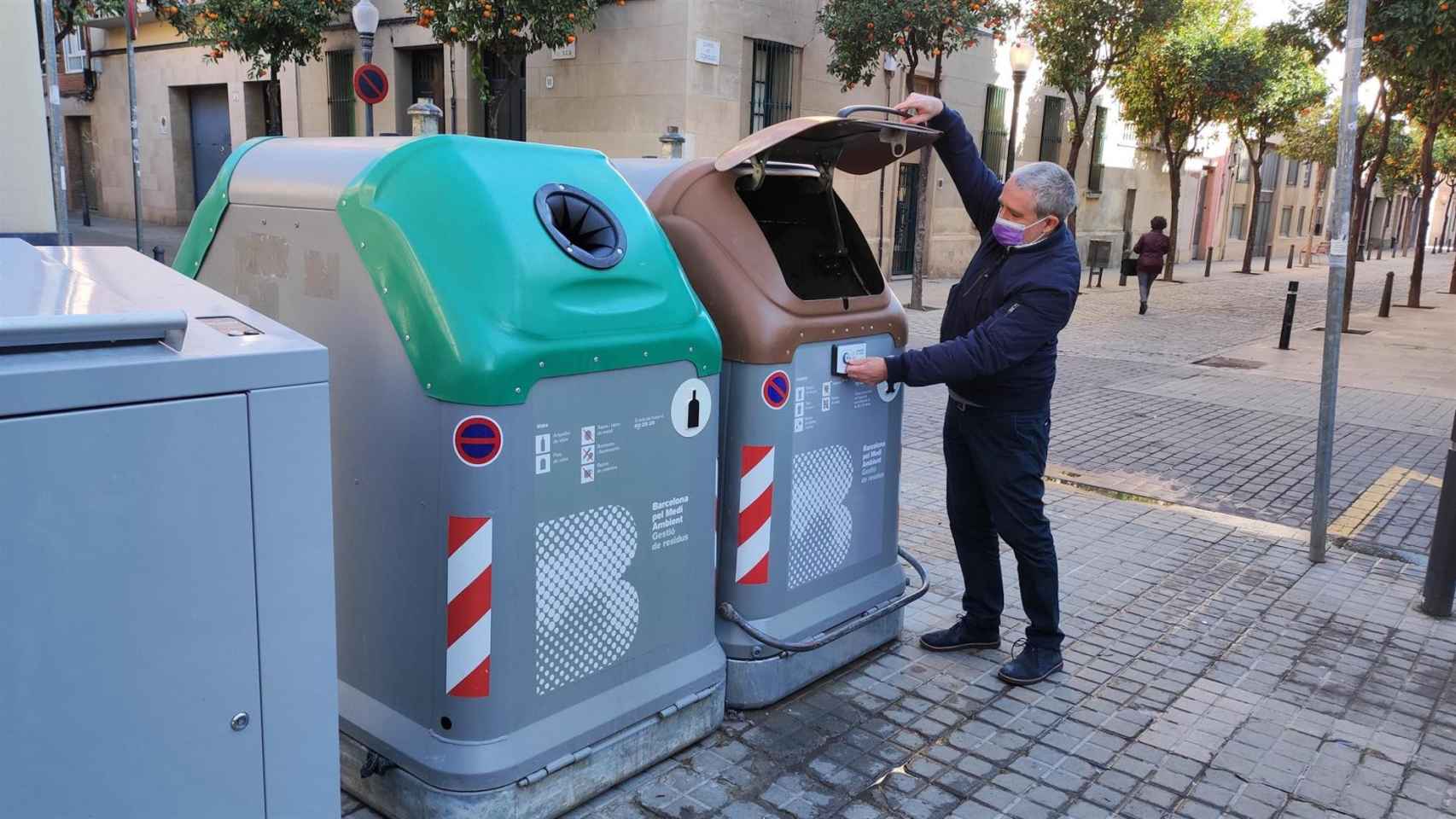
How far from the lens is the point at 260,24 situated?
59.4 ft

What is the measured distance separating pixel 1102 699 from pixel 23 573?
3470 mm

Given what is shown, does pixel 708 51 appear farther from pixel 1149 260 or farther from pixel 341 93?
pixel 341 93

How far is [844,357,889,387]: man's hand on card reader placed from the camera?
364 cm

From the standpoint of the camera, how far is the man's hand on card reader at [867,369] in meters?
3.64

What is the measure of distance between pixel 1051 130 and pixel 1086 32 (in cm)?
665

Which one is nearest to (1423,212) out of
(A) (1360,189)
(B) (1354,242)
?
(A) (1360,189)

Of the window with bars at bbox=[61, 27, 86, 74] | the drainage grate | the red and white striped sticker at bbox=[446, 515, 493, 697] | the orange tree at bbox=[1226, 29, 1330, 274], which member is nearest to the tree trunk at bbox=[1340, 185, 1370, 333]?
the orange tree at bbox=[1226, 29, 1330, 274]

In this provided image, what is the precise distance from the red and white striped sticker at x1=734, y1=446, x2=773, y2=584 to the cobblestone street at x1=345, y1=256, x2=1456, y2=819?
0.50m

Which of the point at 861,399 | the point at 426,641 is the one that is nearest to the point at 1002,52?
the point at 861,399

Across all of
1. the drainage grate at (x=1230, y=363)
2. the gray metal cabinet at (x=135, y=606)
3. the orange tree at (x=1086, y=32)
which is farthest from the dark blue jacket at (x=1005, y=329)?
the orange tree at (x=1086, y=32)

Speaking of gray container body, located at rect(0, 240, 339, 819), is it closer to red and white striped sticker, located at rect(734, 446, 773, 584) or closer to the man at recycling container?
red and white striped sticker, located at rect(734, 446, 773, 584)

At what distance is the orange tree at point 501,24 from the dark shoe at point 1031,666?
1268 centimetres

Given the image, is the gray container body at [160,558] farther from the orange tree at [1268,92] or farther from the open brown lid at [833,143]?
the orange tree at [1268,92]

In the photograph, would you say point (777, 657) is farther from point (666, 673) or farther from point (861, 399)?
point (861, 399)
